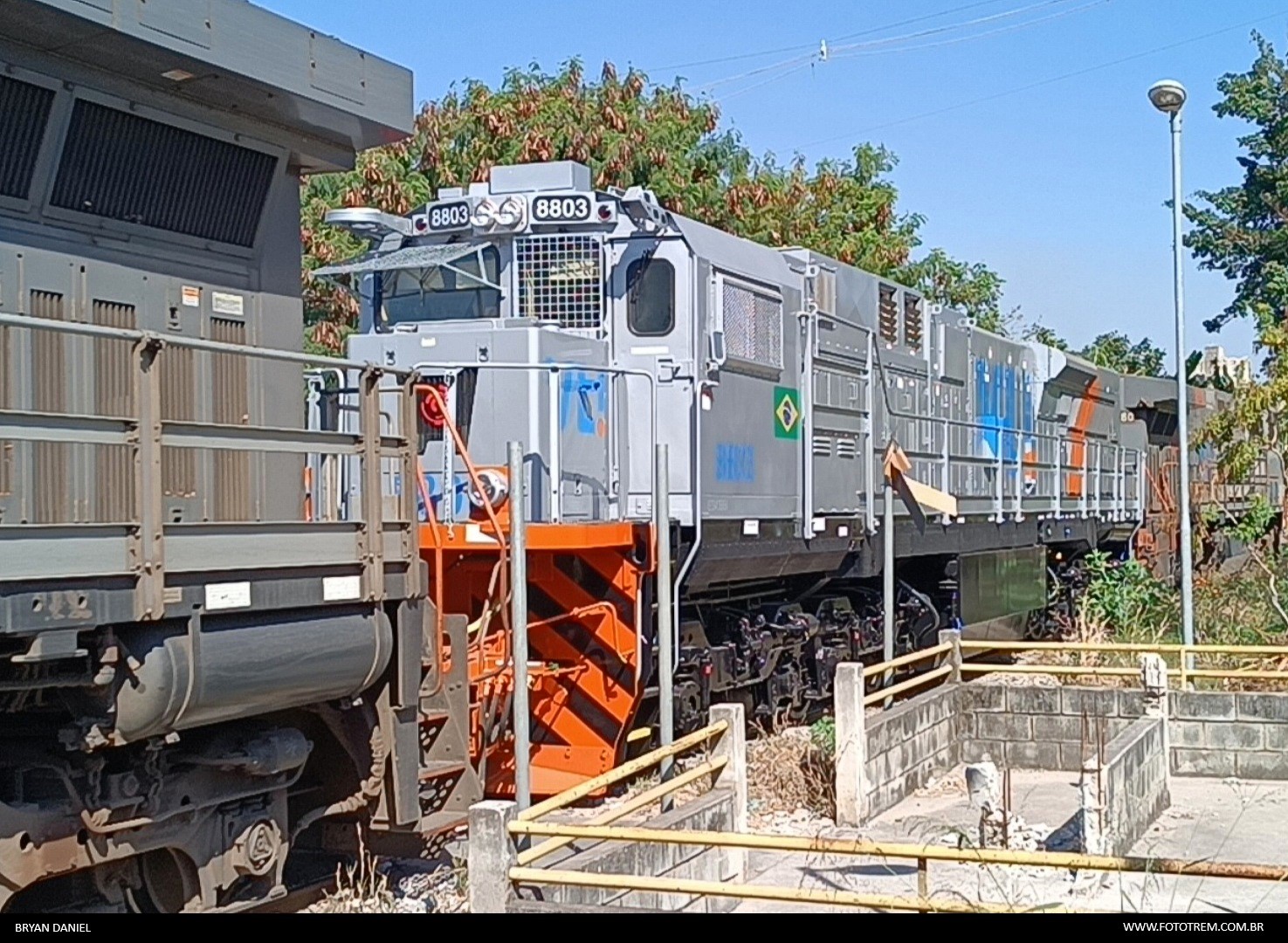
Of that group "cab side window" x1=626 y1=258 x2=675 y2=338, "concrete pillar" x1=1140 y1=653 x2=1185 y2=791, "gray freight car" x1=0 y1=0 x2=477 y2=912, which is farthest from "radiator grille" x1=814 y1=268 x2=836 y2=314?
"gray freight car" x1=0 y1=0 x2=477 y2=912

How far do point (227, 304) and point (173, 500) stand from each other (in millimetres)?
1152

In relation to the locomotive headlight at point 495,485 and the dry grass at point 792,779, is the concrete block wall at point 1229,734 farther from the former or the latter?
the locomotive headlight at point 495,485

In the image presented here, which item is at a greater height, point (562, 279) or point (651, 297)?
point (562, 279)

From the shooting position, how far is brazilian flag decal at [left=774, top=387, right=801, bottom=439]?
11.2 meters

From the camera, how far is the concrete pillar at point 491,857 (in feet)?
17.6

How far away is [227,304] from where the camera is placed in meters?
6.98

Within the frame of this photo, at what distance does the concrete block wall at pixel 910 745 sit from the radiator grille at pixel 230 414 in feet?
14.6

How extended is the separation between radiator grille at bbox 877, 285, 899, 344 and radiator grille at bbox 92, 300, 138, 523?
8.12 meters

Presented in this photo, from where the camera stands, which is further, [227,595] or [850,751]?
[850,751]

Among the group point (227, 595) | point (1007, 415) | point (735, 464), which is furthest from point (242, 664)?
point (1007, 415)

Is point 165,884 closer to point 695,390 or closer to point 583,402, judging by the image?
point 583,402

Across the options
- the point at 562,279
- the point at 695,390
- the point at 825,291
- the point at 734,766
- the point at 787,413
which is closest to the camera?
the point at 734,766

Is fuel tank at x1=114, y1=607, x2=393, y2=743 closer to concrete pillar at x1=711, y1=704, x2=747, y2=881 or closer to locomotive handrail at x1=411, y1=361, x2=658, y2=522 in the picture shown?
concrete pillar at x1=711, y1=704, x2=747, y2=881

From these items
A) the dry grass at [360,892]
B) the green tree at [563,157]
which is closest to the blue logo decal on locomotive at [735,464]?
the dry grass at [360,892]
